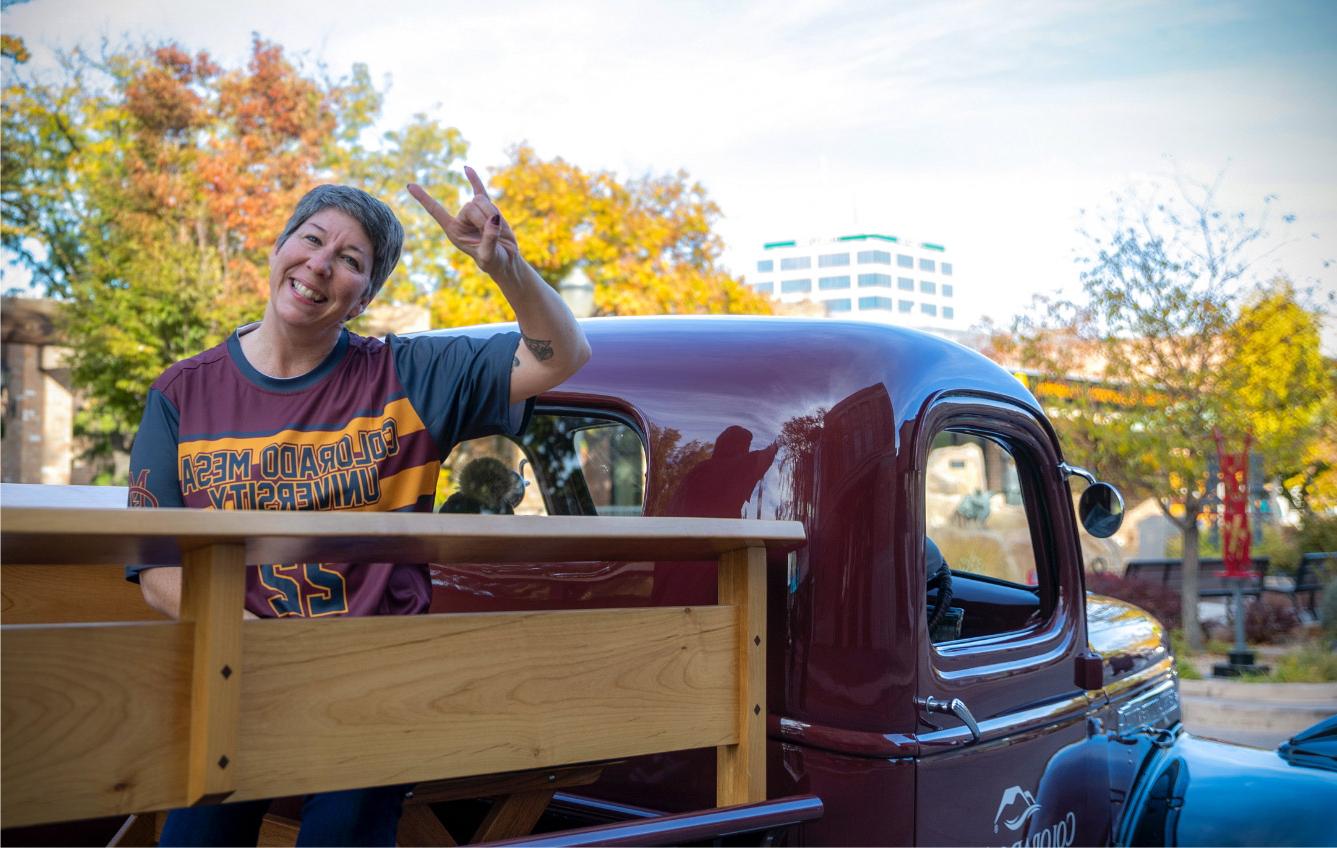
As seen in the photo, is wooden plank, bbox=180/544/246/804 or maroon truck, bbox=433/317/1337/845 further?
maroon truck, bbox=433/317/1337/845

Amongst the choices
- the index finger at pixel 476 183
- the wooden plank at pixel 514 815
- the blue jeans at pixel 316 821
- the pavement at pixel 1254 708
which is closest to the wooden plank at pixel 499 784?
the wooden plank at pixel 514 815

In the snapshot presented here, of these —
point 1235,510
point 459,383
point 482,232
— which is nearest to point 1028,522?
point 459,383

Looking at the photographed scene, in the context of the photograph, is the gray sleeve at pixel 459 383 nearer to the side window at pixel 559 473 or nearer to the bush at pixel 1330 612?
the side window at pixel 559 473

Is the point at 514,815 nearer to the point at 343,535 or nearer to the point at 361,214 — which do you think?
the point at 343,535

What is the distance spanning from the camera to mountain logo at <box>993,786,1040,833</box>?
257 cm

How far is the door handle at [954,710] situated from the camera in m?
2.34

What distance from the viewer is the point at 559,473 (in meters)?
3.36

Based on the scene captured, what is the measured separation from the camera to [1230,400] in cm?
1223

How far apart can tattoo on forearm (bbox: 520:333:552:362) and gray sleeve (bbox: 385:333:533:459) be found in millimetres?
54

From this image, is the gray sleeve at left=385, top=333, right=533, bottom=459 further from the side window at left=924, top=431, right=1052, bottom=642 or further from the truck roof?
the side window at left=924, top=431, right=1052, bottom=642

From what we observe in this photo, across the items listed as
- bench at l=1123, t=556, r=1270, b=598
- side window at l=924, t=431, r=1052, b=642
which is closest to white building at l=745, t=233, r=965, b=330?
side window at l=924, t=431, r=1052, b=642

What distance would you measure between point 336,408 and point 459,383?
8.6 inches

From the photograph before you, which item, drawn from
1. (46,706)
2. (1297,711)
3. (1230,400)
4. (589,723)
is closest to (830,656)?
(589,723)

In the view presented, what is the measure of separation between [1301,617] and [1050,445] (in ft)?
42.7
